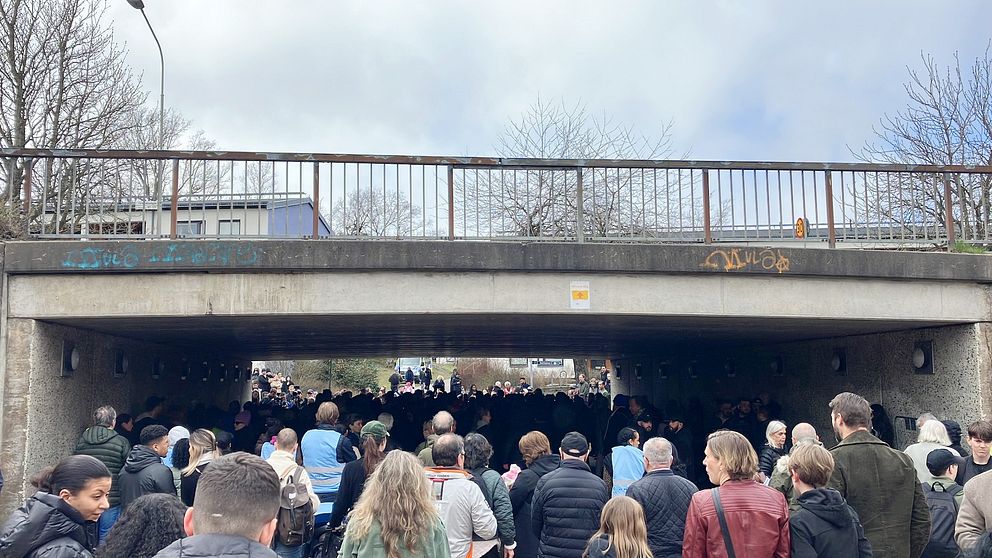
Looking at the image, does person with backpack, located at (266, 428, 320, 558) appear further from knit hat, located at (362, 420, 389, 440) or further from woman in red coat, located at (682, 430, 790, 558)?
woman in red coat, located at (682, 430, 790, 558)

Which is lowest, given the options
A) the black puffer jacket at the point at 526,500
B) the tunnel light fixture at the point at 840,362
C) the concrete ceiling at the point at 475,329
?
the black puffer jacket at the point at 526,500

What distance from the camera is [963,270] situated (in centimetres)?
922

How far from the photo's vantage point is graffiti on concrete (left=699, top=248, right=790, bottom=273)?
8.88m

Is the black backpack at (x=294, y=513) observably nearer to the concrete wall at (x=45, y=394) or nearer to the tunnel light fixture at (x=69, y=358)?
the concrete wall at (x=45, y=394)

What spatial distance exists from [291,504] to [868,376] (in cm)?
850

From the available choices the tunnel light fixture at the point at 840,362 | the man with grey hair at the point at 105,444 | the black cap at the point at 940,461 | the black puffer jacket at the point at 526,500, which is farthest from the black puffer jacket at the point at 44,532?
the tunnel light fixture at the point at 840,362

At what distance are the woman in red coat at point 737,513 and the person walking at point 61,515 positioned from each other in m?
2.89

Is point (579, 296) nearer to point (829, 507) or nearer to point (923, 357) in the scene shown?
point (923, 357)

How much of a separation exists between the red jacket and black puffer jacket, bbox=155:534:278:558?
2440mm

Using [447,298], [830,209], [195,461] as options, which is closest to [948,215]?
[830,209]

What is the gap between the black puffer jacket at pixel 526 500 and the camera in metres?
6.31

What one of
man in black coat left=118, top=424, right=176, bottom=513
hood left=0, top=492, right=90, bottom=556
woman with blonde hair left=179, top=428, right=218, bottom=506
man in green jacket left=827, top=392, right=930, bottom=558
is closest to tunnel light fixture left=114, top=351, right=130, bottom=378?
man in black coat left=118, top=424, right=176, bottom=513

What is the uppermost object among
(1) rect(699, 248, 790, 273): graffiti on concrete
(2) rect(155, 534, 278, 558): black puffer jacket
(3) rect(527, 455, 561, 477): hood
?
(1) rect(699, 248, 790, 273): graffiti on concrete

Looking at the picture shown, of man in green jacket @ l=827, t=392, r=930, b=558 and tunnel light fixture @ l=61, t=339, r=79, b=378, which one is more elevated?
tunnel light fixture @ l=61, t=339, r=79, b=378
